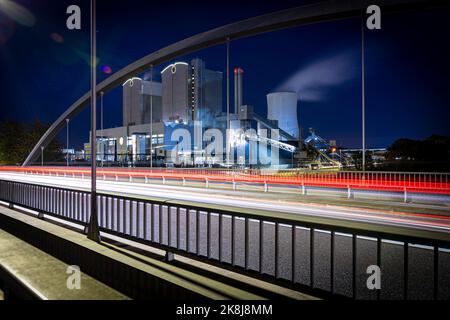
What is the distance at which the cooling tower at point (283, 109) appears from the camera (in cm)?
9381

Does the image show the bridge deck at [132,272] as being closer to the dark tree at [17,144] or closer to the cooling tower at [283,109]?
the cooling tower at [283,109]

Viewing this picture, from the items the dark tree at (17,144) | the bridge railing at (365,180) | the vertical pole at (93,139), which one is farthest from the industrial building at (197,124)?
the vertical pole at (93,139)

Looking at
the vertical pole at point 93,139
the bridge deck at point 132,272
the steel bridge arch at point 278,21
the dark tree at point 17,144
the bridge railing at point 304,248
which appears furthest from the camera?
the dark tree at point 17,144

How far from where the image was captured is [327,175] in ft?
76.2

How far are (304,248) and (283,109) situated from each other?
293 ft

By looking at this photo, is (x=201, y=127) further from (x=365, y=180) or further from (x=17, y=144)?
(x=365, y=180)

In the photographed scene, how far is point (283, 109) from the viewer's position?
94750 mm

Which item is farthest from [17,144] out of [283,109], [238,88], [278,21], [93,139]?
[93,139]

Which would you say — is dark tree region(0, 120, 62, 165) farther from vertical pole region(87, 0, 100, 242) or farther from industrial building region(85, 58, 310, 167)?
vertical pole region(87, 0, 100, 242)

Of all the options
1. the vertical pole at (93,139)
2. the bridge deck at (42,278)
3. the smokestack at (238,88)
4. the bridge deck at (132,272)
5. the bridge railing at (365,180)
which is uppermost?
the smokestack at (238,88)

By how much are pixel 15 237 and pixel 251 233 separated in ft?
17.9

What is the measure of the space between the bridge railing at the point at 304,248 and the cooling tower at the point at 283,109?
85.4 m
